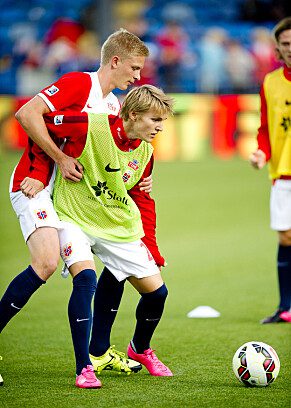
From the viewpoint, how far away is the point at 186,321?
26.8 ft

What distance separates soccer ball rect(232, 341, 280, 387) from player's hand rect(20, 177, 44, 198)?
148 centimetres

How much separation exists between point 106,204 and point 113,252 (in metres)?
0.29

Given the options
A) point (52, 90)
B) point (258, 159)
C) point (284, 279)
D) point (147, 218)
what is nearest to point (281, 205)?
point (284, 279)

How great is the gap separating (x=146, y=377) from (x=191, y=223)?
311 inches

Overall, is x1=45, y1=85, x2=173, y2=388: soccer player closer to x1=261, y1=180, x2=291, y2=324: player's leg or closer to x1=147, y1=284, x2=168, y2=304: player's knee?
x1=147, y1=284, x2=168, y2=304: player's knee

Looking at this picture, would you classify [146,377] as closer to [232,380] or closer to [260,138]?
[232,380]

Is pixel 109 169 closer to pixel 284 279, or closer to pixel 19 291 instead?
pixel 19 291

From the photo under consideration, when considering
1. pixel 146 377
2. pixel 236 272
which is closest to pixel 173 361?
pixel 146 377

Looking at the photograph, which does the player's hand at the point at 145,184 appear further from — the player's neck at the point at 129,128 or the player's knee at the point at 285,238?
the player's knee at the point at 285,238

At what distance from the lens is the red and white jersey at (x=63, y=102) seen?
5867 mm

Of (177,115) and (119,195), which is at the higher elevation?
(119,195)

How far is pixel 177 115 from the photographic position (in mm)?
20875

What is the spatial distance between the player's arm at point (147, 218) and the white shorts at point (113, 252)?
0.17 m

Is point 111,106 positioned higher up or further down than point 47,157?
higher up
